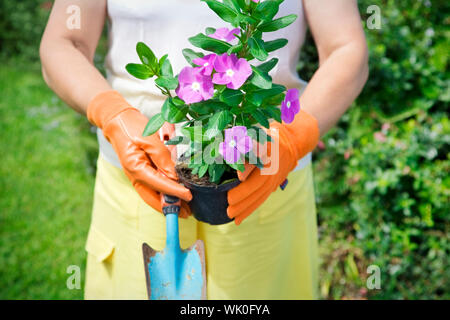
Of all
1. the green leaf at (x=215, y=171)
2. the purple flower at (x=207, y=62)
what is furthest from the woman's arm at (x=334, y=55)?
the purple flower at (x=207, y=62)

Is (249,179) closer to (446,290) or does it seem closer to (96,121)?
(96,121)

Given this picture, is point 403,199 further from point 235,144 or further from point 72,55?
point 72,55

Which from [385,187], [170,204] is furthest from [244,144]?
[385,187]

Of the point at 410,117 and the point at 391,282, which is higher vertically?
the point at 410,117

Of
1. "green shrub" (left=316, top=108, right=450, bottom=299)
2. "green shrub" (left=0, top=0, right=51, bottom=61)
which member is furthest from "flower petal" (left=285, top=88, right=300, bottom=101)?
"green shrub" (left=0, top=0, right=51, bottom=61)

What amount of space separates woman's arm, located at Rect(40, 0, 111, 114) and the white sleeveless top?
0.06 m

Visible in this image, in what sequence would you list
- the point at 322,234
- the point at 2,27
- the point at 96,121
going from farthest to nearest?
the point at 2,27 → the point at 322,234 → the point at 96,121

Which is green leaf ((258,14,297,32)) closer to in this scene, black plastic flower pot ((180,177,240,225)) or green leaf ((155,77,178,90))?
green leaf ((155,77,178,90))

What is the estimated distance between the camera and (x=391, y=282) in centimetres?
227

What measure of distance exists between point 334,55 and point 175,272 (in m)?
0.81

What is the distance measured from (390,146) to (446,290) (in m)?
0.79

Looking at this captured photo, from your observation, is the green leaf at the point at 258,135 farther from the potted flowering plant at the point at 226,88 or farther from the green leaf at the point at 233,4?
the green leaf at the point at 233,4

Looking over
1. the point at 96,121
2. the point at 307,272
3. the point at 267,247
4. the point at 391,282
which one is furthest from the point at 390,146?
the point at 96,121

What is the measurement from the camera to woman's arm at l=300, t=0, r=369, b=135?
4.25ft
